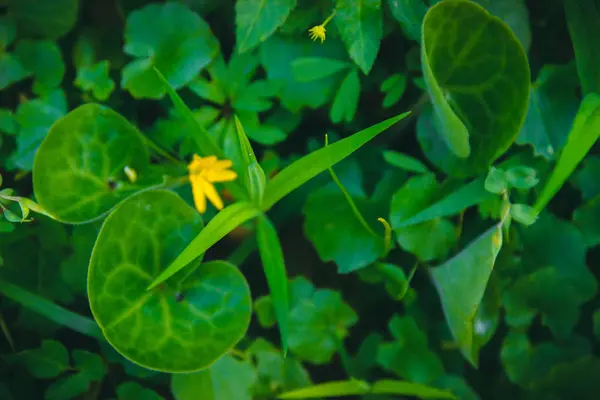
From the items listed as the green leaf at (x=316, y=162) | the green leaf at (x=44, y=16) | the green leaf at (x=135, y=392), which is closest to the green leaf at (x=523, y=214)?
the green leaf at (x=316, y=162)

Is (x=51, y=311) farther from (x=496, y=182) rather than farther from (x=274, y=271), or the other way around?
(x=496, y=182)

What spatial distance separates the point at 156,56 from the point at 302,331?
0.74 m

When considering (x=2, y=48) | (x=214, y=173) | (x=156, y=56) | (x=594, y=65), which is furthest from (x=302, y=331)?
(x=2, y=48)

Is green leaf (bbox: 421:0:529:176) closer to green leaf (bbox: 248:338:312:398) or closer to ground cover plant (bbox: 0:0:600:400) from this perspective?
ground cover plant (bbox: 0:0:600:400)

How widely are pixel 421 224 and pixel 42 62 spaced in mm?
1009

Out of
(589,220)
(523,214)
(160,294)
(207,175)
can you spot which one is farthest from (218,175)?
(589,220)

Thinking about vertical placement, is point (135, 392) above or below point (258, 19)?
below

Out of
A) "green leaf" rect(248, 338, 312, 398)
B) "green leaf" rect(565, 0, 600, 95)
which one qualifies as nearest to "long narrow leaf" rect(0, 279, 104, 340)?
"green leaf" rect(248, 338, 312, 398)

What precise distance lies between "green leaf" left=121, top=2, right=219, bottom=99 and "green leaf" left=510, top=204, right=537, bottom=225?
735 mm

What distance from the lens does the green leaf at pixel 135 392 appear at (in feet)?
4.27

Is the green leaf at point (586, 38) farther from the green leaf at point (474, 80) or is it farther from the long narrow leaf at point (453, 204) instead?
the long narrow leaf at point (453, 204)

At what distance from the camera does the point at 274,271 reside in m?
1.13

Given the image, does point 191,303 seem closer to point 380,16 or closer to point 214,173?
point 214,173

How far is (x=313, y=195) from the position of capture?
4.24 ft
